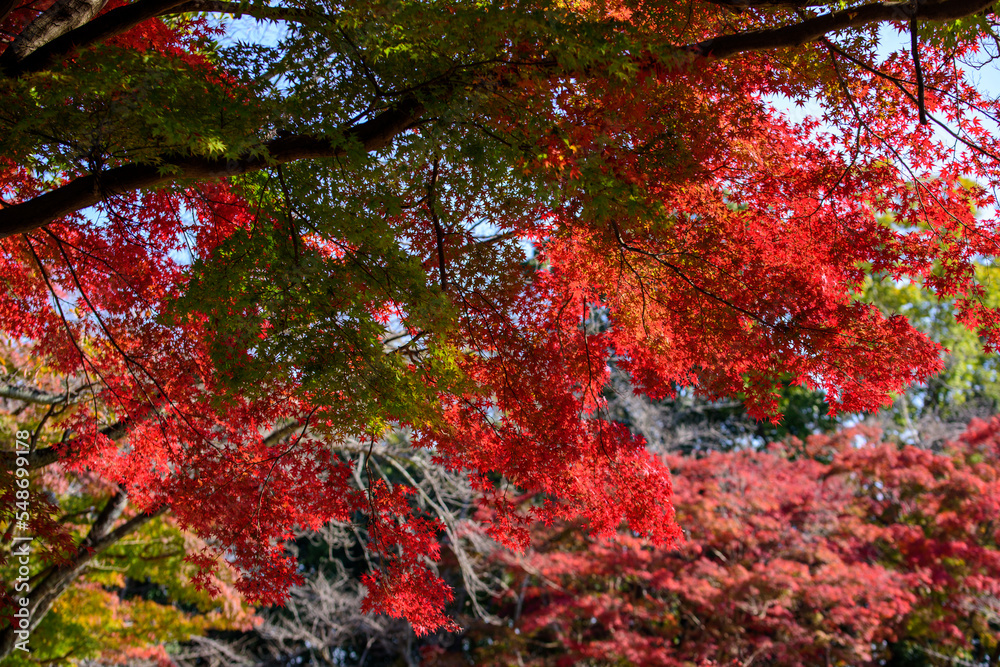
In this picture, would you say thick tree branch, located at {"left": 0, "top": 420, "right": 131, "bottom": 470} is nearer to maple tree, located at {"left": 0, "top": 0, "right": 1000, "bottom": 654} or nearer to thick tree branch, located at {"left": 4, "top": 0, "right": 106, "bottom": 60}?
maple tree, located at {"left": 0, "top": 0, "right": 1000, "bottom": 654}

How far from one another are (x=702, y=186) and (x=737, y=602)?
23.7 feet

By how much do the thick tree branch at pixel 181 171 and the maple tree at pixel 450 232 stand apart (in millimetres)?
15

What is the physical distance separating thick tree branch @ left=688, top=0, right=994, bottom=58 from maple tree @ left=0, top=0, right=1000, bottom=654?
2cm

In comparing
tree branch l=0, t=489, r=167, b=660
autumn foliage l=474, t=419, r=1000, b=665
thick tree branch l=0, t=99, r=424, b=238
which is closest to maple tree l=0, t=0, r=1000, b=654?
thick tree branch l=0, t=99, r=424, b=238

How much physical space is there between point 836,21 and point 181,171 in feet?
10.6

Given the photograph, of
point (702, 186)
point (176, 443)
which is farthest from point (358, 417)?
point (702, 186)

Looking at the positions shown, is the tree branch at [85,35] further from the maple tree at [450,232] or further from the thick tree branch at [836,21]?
the thick tree branch at [836,21]

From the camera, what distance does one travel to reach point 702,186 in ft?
14.4

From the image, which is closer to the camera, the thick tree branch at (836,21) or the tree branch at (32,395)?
the thick tree branch at (836,21)

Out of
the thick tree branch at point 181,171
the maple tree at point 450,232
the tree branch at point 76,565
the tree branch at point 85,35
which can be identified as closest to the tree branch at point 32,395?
the maple tree at point 450,232

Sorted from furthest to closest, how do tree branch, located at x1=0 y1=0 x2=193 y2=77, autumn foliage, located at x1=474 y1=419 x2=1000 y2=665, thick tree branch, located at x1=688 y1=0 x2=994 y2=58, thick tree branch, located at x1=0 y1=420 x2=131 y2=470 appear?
autumn foliage, located at x1=474 y1=419 x2=1000 y2=665, thick tree branch, located at x1=0 y1=420 x2=131 y2=470, tree branch, located at x1=0 y1=0 x2=193 y2=77, thick tree branch, located at x1=688 y1=0 x2=994 y2=58

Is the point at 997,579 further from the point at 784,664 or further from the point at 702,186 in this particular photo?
the point at 702,186

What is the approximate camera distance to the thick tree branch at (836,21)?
2.93 m

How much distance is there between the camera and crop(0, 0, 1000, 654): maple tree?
3.07 m
